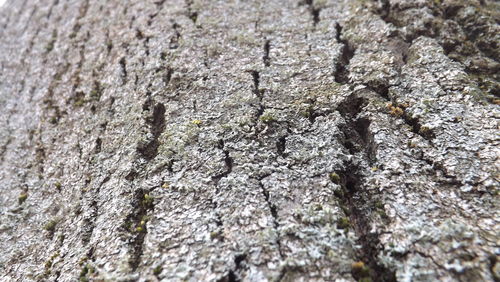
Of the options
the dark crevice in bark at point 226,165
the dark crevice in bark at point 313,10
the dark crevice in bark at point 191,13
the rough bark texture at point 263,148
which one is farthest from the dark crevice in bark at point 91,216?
the dark crevice in bark at point 313,10

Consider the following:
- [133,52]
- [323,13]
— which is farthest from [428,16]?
[133,52]

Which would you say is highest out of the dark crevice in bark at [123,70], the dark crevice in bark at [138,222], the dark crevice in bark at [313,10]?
the dark crevice in bark at [313,10]

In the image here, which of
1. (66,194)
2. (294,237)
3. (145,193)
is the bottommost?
(66,194)

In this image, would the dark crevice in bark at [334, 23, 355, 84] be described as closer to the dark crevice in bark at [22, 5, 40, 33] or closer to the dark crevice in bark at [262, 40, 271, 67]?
the dark crevice in bark at [262, 40, 271, 67]

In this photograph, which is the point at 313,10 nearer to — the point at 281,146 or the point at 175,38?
the point at 175,38

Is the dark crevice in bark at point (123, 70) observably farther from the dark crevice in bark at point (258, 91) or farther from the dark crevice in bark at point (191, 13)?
the dark crevice in bark at point (258, 91)

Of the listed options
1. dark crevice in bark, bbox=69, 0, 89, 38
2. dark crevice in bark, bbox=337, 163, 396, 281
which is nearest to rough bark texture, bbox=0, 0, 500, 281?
dark crevice in bark, bbox=337, 163, 396, 281

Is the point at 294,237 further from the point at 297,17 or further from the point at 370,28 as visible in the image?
the point at 297,17

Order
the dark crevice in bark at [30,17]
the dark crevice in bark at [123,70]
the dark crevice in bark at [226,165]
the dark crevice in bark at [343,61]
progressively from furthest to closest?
the dark crevice in bark at [30,17] < the dark crevice in bark at [123,70] < the dark crevice in bark at [343,61] < the dark crevice in bark at [226,165]
